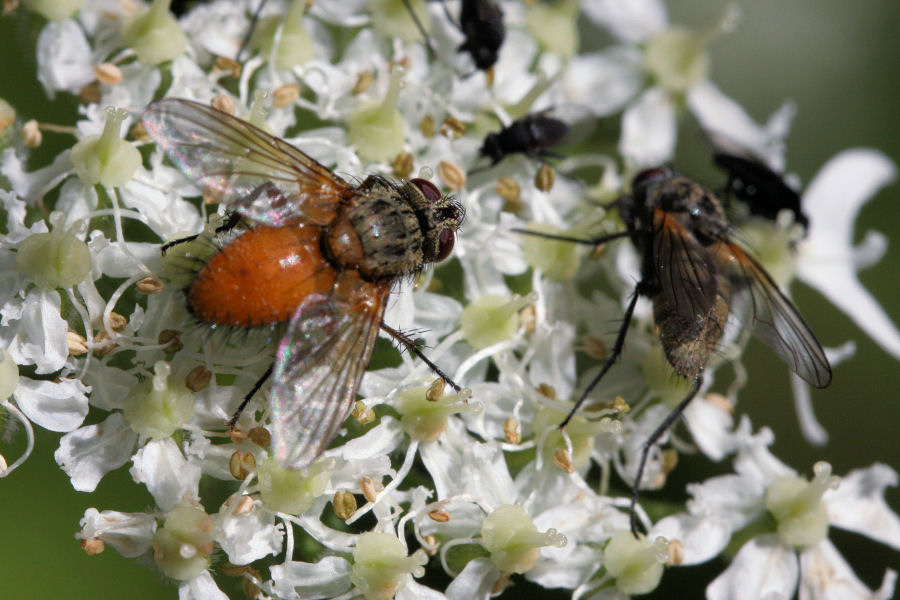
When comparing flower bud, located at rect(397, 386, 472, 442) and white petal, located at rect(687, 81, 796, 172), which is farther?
white petal, located at rect(687, 81, 796, 172)

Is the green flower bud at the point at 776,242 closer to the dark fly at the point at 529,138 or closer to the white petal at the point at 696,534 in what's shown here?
the dark fly at the point at 529,138

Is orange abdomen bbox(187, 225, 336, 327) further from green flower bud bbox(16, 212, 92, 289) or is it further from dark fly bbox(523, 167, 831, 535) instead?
dark fly bbox(523, 167, 831, 535)

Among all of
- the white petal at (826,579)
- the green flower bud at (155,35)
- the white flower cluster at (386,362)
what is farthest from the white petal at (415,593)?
the green flower bud at (155,35)

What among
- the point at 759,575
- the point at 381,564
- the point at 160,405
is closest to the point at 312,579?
the point at 381,564

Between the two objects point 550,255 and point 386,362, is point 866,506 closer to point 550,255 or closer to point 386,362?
point 550,255

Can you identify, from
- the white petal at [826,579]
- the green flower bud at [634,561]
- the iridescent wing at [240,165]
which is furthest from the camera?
the white petal at [826,579]

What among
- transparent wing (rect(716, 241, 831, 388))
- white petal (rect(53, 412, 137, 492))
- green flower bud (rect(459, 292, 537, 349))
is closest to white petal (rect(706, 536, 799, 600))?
transparent wing (rect(716, 241, 831, 388))

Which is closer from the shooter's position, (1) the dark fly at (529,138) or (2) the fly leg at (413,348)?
(2) the fly leg at (413,348)
